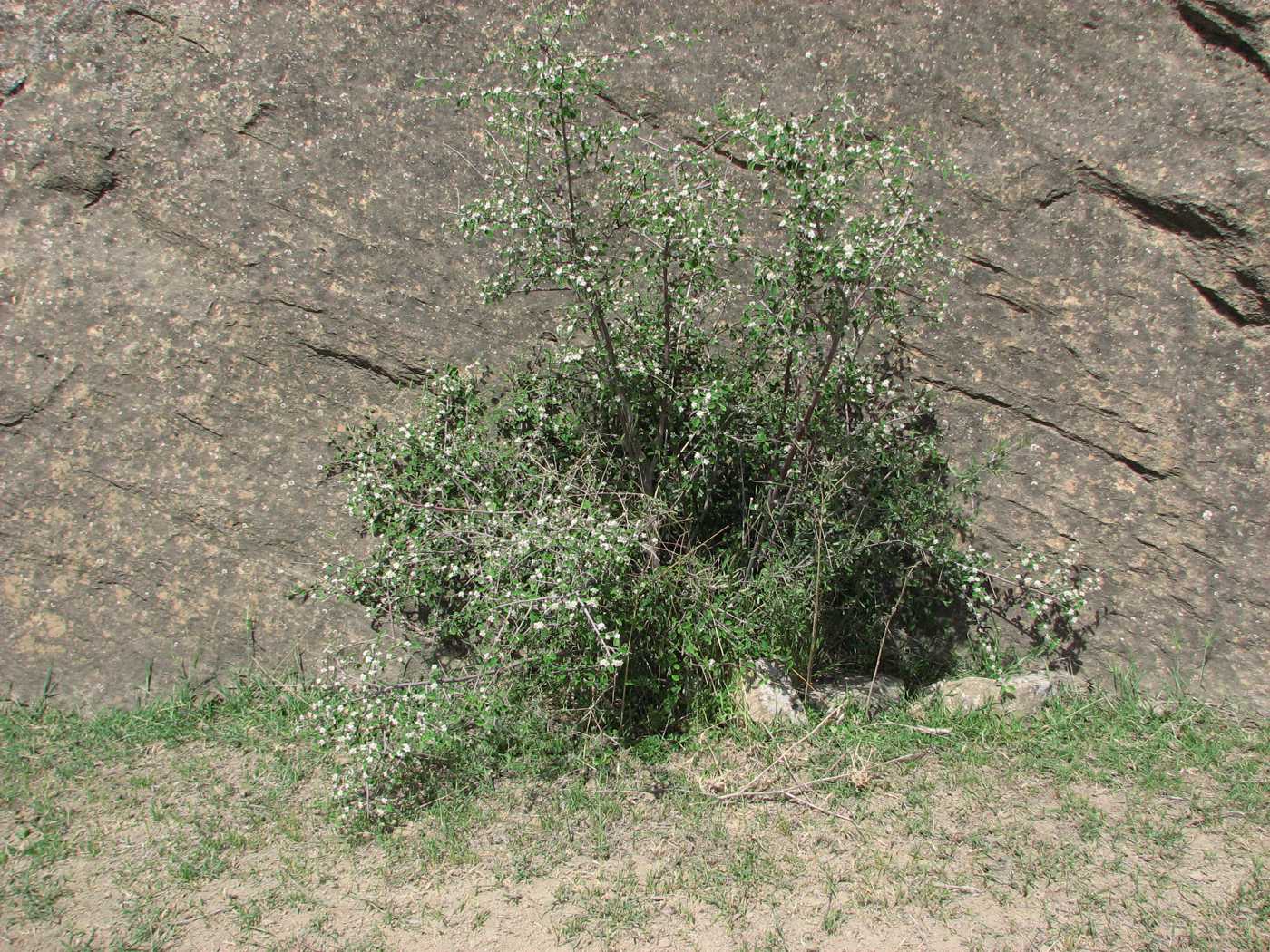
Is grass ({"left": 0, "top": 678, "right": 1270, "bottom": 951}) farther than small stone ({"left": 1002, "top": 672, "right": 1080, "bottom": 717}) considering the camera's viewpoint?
No

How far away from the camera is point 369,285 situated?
4.36 metres

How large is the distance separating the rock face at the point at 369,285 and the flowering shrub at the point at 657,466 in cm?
24

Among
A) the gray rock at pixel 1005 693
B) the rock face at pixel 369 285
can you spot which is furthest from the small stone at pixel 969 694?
the rock face at pixel 369 285

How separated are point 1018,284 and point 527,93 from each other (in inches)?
82.4

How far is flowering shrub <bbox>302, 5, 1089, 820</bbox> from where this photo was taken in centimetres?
360

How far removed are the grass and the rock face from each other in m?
0.52

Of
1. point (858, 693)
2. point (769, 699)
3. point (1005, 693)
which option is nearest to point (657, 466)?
point (769, 699)

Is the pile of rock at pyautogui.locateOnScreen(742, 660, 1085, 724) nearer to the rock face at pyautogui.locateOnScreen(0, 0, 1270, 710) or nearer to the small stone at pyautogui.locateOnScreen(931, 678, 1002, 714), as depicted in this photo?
the small stone at pyautogui.locateOnScreen(931, 678, 1002, 714)

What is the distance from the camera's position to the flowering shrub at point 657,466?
3.60 metres

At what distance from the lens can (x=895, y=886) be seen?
319 centimetres

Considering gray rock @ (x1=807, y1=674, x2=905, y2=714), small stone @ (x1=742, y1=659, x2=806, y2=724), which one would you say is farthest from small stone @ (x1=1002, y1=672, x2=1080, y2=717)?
small stone @ (x1=742, y1=659, x2=806, y2=724)

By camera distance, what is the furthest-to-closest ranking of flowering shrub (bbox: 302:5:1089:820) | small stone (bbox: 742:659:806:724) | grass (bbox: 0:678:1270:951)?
small stone (bbox: 742:659:806:724), flowering shrub (bbox: 302:5:1089:820), grass (bbox: 0:678:1270:951)

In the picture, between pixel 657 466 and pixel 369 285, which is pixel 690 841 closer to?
pixel 657 466

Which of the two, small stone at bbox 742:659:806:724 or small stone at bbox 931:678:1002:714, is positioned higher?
small stone at bbox 931:678:1002:714
